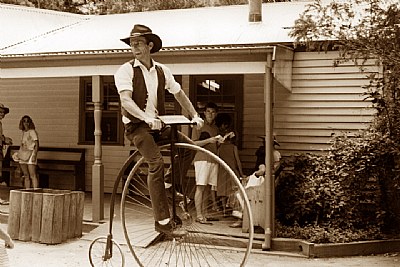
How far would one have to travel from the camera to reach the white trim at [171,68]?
9.86m

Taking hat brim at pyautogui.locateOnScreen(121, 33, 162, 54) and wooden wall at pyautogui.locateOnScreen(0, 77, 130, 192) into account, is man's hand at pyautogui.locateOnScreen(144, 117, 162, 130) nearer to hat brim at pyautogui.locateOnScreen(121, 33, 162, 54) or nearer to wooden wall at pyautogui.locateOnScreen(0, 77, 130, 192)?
hat brim at pyautogui.locateOnScreen(121, 33, 162, 54)

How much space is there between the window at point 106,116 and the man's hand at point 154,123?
27.2 feet

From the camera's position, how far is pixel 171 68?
10.6 meters

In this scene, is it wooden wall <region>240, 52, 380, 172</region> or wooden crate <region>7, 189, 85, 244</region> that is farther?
wooden wall <region>240, 52, 380, 172</region>

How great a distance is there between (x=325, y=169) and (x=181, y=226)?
13.4 feet

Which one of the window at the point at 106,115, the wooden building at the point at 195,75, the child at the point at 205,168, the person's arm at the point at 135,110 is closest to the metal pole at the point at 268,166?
the wooden building at the point at 195,75

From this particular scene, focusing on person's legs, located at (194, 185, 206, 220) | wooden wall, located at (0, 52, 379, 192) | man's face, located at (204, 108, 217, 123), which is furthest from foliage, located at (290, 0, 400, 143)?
person's legs, located at (194, 185, 206, 220)

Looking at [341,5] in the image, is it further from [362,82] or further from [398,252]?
[398,252]

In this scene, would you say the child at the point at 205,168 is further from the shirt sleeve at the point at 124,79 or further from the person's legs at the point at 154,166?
the shirt sleeve at the point at 124,79

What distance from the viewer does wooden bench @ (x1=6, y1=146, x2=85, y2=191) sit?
14.9 metres

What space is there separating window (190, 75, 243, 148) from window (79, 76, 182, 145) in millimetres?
1960

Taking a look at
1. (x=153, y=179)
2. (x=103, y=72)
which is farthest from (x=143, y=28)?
(x=103, y=72)

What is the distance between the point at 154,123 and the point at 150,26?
8543mm

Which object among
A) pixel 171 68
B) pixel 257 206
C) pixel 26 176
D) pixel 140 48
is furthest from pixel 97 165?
pixel 140 48
